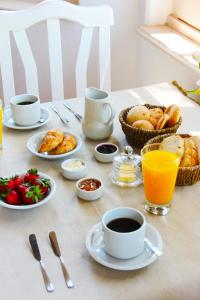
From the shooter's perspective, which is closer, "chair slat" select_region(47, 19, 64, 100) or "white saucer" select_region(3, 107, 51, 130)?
"white saucer" select_region(3, 107, 51, 130)

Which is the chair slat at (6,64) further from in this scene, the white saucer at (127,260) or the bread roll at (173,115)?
the white saucer at (127,260)

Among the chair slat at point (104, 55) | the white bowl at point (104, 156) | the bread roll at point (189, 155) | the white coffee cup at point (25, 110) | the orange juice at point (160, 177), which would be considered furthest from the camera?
the chair slat at point (104, 55)

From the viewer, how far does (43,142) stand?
1.32m

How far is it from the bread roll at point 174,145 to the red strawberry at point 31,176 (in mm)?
301

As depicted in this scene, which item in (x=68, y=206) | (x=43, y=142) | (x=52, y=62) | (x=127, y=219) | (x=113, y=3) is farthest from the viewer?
(x=113, y=3)

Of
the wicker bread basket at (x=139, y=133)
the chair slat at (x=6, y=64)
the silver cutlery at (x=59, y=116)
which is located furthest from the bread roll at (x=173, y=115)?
the chair slat at (x=6, y=64)

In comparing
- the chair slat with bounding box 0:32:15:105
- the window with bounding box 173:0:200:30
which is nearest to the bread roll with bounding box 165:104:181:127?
the chair slat with bounding box 0:32:15:105

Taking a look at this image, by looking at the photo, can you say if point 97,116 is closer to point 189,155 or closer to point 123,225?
point 189,155

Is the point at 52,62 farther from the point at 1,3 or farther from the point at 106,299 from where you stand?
the point at 106,299

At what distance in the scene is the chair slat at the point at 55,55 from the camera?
1889 mm

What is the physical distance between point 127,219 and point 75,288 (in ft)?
0.55

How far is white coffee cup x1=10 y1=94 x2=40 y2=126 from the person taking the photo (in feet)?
4.75

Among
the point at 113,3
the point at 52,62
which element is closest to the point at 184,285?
the point at 52,62

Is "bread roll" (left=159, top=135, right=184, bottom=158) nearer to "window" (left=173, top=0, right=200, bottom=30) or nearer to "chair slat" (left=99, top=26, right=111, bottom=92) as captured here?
"chair slat" (left=99, top=26, right=111, bottom=92)
